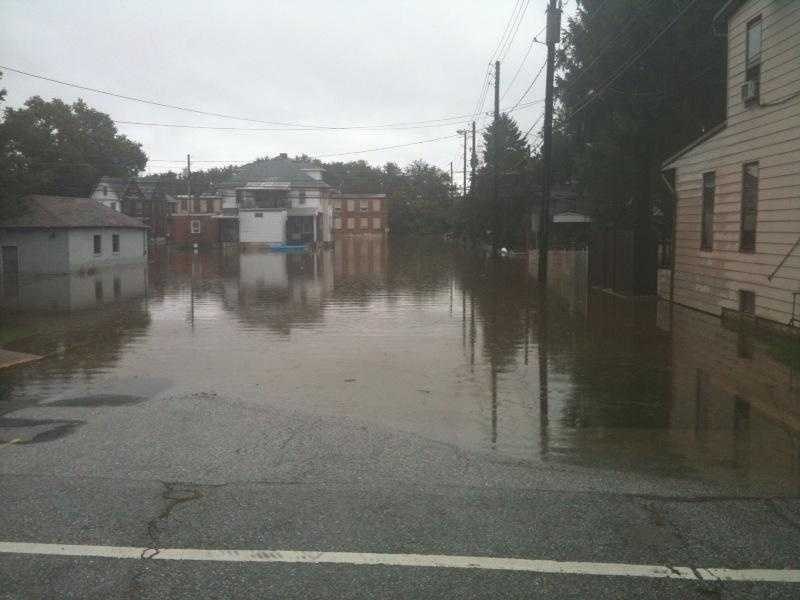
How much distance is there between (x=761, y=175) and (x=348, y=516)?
39.7ft

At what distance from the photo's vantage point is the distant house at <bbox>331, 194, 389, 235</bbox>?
108 m

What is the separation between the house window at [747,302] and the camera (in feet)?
48.9

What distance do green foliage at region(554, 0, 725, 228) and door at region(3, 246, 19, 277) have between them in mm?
25647

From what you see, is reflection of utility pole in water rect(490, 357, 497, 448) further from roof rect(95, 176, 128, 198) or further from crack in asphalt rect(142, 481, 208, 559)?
roof rect(95, 176, 128, 198)

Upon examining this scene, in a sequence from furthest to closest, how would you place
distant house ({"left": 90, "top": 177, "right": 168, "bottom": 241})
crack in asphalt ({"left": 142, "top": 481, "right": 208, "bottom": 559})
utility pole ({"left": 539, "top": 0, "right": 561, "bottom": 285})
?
distant house ({"left": 90, "top": 177, "right": 168, "bottom": 241}) < utility pole ({"left": 539, "top": 0, "right": 561, "bottom": 285}) < crack in asphalt ({"left": 142, "top": 481, "right": 208, "bottom": 559})

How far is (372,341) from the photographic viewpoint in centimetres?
1464

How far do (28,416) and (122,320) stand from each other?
32.1ft

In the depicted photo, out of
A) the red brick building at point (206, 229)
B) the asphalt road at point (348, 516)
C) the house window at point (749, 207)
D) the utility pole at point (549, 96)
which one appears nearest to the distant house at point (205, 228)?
the red brick building at point (206, 229)

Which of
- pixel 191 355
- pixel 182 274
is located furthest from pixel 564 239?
pixel 191 355

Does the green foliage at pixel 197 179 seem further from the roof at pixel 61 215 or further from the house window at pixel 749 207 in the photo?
the house window at pixel 749 207

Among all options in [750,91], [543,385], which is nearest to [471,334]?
[543,385]

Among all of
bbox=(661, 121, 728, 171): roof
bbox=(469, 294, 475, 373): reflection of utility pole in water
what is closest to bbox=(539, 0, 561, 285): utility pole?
bbox=(469, 294, 475, 373): reflection of utility pole in water

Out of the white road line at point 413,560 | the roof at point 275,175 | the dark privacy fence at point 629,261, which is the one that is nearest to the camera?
the white road line at point 413,560

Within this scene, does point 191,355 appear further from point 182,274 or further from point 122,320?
point 182,274
